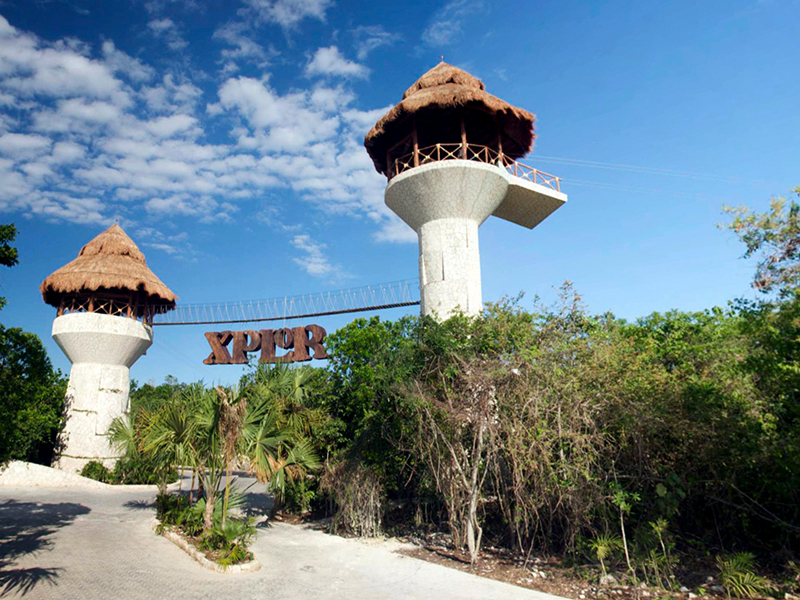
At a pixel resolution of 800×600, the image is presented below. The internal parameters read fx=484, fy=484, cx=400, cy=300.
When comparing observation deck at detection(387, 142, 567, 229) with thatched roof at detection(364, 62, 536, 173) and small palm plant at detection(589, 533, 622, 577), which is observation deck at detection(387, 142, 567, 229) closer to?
thatched roof at detection(364, 62, 536, 173)

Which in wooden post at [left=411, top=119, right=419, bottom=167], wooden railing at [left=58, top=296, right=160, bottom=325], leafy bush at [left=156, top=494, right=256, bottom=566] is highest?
wooden post at [left=411, top=119, right=419, bottom=167]

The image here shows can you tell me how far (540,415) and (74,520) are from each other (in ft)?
41.1

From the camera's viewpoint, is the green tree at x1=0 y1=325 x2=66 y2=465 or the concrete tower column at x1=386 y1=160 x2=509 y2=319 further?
the concrete tower column at x1=386 y1=160 x2=509 y2=319

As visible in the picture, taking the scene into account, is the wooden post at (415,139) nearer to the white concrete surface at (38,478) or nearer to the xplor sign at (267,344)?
the xplor sign at (267,344)

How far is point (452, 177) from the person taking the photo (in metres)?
16.0

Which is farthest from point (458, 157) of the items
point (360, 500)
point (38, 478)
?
point (38, 478)

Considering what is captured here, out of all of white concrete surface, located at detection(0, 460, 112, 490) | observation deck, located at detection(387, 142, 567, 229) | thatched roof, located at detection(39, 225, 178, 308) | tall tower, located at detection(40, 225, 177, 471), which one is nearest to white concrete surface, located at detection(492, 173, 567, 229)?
observation deck, located at detection(387, 142, 567, 229)

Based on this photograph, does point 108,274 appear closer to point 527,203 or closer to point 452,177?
point 452,177

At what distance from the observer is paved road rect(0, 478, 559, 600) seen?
7.79 meters

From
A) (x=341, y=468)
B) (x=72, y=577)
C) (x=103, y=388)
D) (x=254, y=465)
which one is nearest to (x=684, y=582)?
(x=341, y=468)

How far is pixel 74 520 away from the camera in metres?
13.0

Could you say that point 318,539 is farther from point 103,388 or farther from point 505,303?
point 103,388

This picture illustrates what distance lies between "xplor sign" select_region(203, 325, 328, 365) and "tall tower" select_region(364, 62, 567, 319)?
927cm

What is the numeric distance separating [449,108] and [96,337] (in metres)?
18.6
